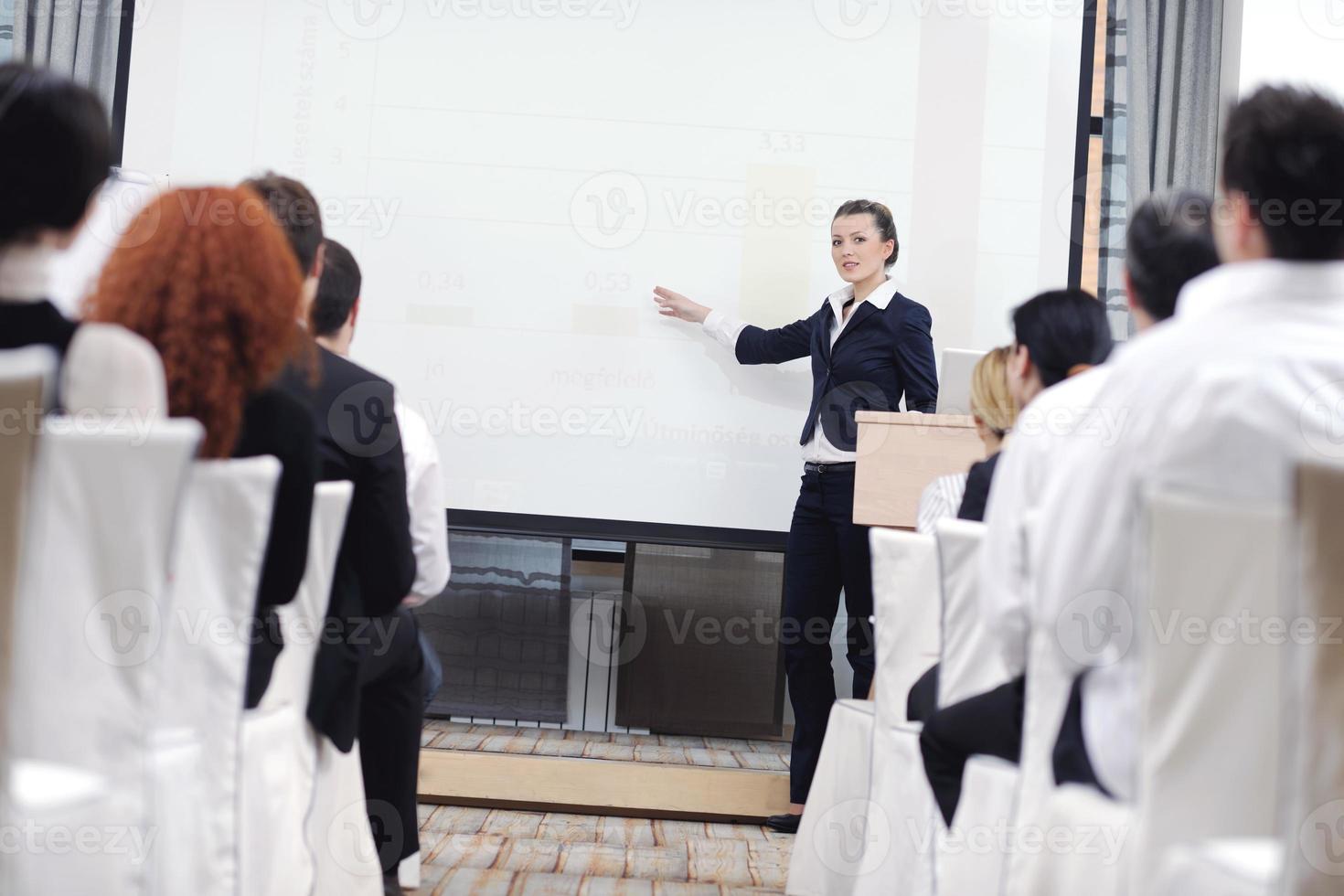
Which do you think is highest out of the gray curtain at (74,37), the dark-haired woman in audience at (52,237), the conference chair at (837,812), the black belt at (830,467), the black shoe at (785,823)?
the gray curtain at (74,37)

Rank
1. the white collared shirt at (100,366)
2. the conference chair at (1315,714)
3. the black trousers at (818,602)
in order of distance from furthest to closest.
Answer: the black trousers at (818,602)
the white collared shirt at (100,366)
the conference chair at (1315,714)

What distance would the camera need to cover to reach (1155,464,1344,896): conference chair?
1.05 metres

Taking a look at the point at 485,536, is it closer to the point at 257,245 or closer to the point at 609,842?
the point at 609,842

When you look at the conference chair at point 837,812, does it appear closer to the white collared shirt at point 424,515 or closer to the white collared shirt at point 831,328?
the white collared shirt at point 424,515

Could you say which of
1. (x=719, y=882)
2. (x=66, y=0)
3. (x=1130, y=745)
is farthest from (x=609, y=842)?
(x=66, y=0)

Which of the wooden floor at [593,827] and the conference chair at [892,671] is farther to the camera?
the wooden floor at [593,827]

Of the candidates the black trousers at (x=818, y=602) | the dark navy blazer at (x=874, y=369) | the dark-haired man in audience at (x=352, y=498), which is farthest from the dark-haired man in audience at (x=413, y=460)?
the dark navy blazer at (x=874, y=369)

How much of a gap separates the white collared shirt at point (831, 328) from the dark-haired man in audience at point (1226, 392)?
6.43ft

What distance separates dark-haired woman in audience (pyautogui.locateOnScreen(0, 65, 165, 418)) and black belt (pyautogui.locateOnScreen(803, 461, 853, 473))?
2.20 metres

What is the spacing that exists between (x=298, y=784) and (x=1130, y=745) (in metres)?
1.22

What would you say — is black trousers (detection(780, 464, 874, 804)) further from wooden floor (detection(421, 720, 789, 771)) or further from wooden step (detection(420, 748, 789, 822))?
wooden floor (detection(421, 720, 789, 771))

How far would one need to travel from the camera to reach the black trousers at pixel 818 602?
3.33 meters

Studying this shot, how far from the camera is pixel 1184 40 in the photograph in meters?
4.12

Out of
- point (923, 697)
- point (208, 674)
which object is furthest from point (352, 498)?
point (923, 697)
